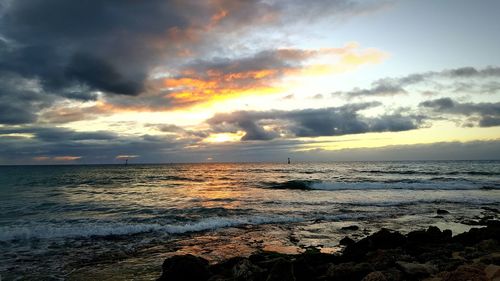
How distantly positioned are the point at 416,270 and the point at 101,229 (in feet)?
49.0

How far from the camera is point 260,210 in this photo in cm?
2350

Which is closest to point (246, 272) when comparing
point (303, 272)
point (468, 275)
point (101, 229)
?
point (303, 272)

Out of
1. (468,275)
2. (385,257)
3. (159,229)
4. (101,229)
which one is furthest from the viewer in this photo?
(159,229)

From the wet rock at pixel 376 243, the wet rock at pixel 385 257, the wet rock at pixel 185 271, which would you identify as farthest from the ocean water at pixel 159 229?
the wet rock at pixel 385 257

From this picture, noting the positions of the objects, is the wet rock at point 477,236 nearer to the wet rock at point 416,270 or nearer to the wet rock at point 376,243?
the wet rock at point 376,243

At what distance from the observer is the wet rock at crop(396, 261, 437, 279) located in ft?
24.6

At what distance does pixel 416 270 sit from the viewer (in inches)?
302

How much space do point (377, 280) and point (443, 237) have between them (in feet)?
24.4

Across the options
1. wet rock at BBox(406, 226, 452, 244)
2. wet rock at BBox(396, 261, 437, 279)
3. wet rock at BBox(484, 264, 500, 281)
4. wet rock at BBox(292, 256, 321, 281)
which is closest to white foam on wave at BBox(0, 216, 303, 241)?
wet rock at BBox(406, 226, 452, 244)

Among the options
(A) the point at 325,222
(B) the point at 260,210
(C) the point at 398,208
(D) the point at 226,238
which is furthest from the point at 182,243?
(C) the point at 398,208

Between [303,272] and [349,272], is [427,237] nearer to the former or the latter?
[349,272]

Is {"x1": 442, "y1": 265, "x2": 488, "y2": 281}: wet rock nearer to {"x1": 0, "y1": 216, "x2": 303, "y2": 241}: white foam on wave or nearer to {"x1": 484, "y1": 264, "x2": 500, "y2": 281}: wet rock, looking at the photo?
{"x1": 484, "y1": 264, "x2": 500, "y2": 281}: wet rock

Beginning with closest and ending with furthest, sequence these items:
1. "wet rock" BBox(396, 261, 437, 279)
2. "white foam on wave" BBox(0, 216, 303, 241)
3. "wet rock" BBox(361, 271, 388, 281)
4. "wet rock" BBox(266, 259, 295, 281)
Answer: "wet rock" BBox(361, 271, 388, 281)
"wet rock" BBox(266, 259, 295, 281)
"wet rock" BBox(396, 261, 437, 279)
"white foam on wave" BBox(0, 216, 303, 241)

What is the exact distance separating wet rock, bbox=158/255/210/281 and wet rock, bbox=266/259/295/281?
2163 millimetres
